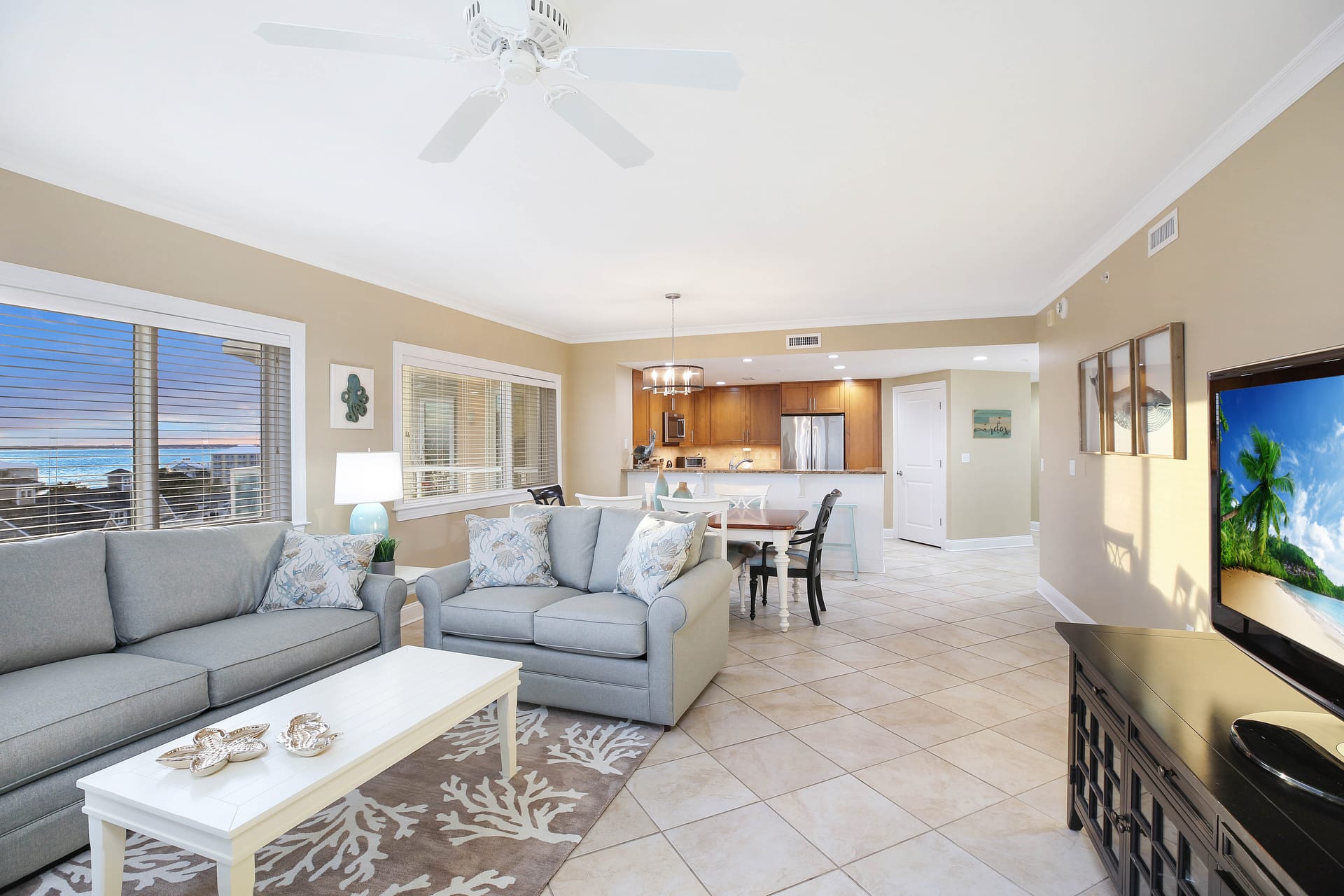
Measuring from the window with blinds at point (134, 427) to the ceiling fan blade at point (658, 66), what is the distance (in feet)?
9.12

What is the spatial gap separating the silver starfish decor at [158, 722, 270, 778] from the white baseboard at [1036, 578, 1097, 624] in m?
4.44

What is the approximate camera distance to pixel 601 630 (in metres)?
2.82

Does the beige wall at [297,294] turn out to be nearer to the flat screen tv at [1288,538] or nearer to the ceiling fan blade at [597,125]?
the ceiling fan blade at [597,125]

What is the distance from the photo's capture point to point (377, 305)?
442 cm

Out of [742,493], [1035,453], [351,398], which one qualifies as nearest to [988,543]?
[1035,453]

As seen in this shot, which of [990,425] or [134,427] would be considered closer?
[134,427]

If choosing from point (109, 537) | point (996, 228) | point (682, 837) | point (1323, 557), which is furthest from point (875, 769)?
point (109, 537)

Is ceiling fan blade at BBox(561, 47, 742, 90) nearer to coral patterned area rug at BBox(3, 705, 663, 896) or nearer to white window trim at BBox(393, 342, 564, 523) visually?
coral patterned area rug at BBox(3, 705, 663, 896)

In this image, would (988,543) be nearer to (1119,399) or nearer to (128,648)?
(1119,399)

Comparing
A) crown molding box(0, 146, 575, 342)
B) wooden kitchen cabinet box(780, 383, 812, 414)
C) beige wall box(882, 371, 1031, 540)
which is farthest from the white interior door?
crown molding box(0, 146, 575, 342)

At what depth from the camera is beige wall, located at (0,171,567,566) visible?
2.72 m

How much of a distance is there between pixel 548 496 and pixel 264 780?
13.4 ft

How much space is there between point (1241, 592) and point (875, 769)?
1418 millimetres

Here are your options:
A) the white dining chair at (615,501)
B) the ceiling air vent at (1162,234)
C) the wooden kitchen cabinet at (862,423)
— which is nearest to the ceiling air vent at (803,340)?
the white dining chair at (615,501)
